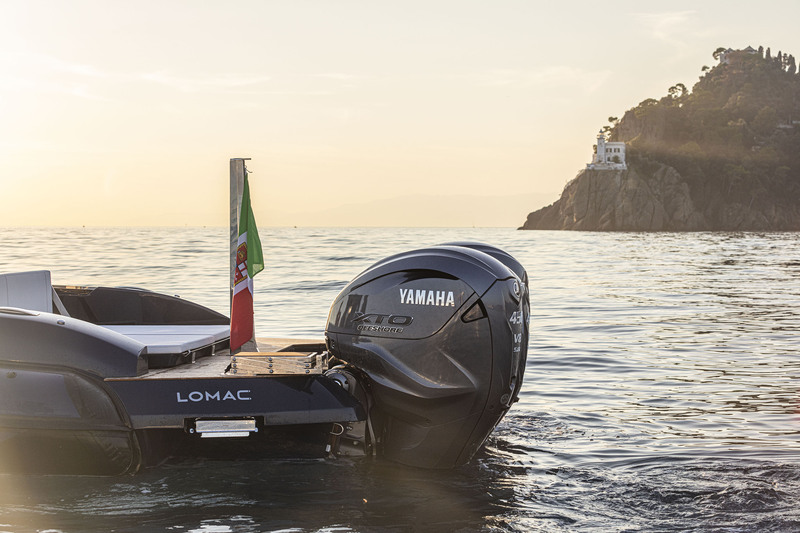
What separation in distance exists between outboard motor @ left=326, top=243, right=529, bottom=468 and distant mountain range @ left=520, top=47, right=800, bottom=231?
147 meters

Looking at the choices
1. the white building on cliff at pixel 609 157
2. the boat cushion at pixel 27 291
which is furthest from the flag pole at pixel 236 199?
the white building on cliff at pixel 609 157

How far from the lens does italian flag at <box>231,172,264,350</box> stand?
20.7 ft

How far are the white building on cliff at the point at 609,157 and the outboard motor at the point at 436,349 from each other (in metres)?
153

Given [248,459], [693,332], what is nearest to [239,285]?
[248,459]

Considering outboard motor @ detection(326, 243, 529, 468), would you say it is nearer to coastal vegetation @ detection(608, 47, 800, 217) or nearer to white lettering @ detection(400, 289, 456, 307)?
white lettering @ detection(400, 289, 456, 307)

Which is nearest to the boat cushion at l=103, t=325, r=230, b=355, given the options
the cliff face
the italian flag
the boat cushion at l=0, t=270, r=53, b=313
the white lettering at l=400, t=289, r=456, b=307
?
the italian flag

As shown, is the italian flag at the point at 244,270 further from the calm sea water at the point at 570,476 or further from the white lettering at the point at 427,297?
the white lettering at the point at 427,297

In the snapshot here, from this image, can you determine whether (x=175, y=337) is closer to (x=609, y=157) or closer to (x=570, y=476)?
(x=570, y=476)

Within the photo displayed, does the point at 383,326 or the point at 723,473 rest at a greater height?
the point at 383,326

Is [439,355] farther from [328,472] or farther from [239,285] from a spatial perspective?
[239,285]

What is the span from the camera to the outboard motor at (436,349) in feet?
16.8

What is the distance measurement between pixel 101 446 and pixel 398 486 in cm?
197

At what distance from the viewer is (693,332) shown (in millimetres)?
13820

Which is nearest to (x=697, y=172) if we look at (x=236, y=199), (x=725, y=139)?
(x=725, y=139)
